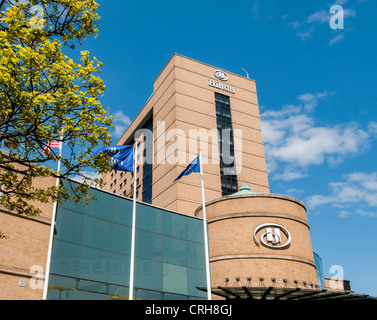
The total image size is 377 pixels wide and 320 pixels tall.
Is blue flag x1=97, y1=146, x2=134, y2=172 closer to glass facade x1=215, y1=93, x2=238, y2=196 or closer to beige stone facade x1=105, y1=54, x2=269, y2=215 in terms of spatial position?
beige stone facade x1=105, y1=54, x2=269, y2=215

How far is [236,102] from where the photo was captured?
51.8 meters

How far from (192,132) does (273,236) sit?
20865 mm

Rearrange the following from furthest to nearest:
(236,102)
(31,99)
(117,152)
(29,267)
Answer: (236,102) → (117,152) → (29,267) → (31,99)

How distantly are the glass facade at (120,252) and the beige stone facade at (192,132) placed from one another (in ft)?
41.8

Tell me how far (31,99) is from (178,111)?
35259 millimetres

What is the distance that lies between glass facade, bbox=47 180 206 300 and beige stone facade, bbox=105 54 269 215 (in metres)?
12.7

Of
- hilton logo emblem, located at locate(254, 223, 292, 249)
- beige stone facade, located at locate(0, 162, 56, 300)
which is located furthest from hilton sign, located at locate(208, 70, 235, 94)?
beige stone facade, located at locate(0, 162, 56, 300)

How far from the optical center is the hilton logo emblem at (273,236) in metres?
27.5

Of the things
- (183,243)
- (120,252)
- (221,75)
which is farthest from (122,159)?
(221,75)

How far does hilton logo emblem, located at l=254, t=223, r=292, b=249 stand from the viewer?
2745cm

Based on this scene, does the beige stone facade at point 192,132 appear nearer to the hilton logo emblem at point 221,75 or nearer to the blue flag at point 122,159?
the hilton logo emblem at point 221,75

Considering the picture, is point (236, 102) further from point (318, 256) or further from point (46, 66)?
point (46, 66)
